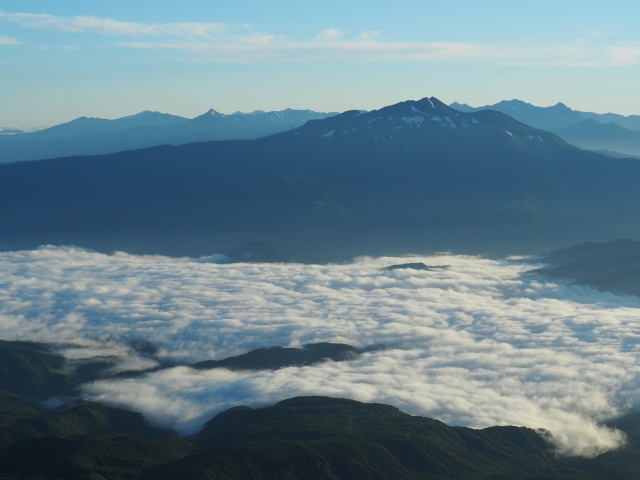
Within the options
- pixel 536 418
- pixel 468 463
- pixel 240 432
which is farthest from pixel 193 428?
pixel 536 418

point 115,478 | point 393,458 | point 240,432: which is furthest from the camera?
point 240,432

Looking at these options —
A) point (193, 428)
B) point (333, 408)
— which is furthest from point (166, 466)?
point (333, 408)

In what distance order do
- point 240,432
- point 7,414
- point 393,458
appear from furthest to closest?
point 7,414 < point 240,432 < point 393,458

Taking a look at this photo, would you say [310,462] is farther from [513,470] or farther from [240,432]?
[513,470]

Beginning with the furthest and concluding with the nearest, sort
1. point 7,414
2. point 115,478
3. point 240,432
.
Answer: point 7,414 → point 240,432 → point 115,478

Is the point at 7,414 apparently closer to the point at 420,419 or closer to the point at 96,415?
the point at 96,415

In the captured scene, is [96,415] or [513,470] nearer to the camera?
[513,470]
